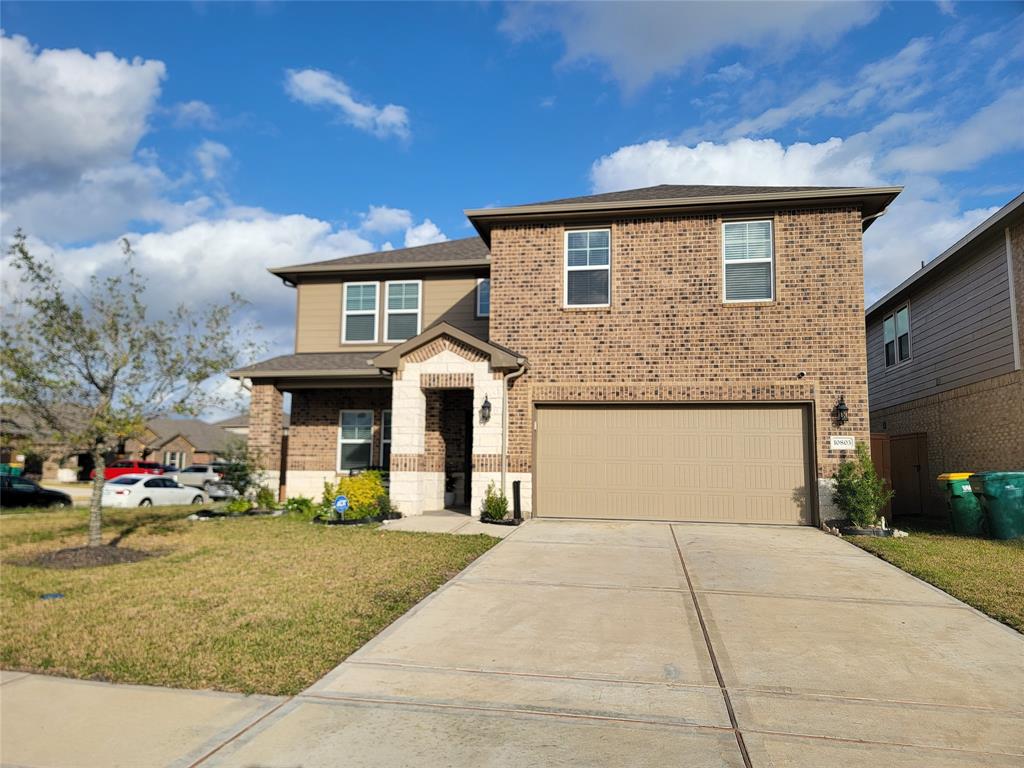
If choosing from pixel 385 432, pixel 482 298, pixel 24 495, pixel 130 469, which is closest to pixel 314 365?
pixel 385 432

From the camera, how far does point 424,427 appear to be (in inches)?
547

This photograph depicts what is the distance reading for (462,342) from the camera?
13570 millimetres

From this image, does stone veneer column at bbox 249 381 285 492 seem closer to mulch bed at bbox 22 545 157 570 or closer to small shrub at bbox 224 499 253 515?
small shrub at bbox 224 499 253 515

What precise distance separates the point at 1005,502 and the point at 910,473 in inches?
205

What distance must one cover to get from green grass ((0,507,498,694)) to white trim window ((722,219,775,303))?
697cm

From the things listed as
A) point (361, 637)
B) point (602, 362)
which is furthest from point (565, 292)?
point (361, 637)

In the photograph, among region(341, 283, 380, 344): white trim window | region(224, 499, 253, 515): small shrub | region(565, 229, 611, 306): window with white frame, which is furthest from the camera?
region(341, 283, 380, 344): white trim window

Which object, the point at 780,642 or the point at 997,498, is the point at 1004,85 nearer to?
the point at 997,498

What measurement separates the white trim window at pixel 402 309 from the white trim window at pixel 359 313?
14.0 inches

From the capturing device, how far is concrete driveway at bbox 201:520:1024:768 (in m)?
3.94

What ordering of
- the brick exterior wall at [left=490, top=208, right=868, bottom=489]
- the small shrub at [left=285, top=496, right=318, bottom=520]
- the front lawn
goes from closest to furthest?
the front lawn → the brick exterior wall at [left=490, top=208, right=868, bottom=489] → the small shrub at [left=285, top=496, right=318, bottom=520]

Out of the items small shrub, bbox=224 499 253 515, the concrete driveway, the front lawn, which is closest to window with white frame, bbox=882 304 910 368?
the front lawn

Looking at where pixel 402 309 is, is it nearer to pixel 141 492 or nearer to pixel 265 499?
pixel 265 499

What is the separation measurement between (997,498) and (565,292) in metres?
8.38
